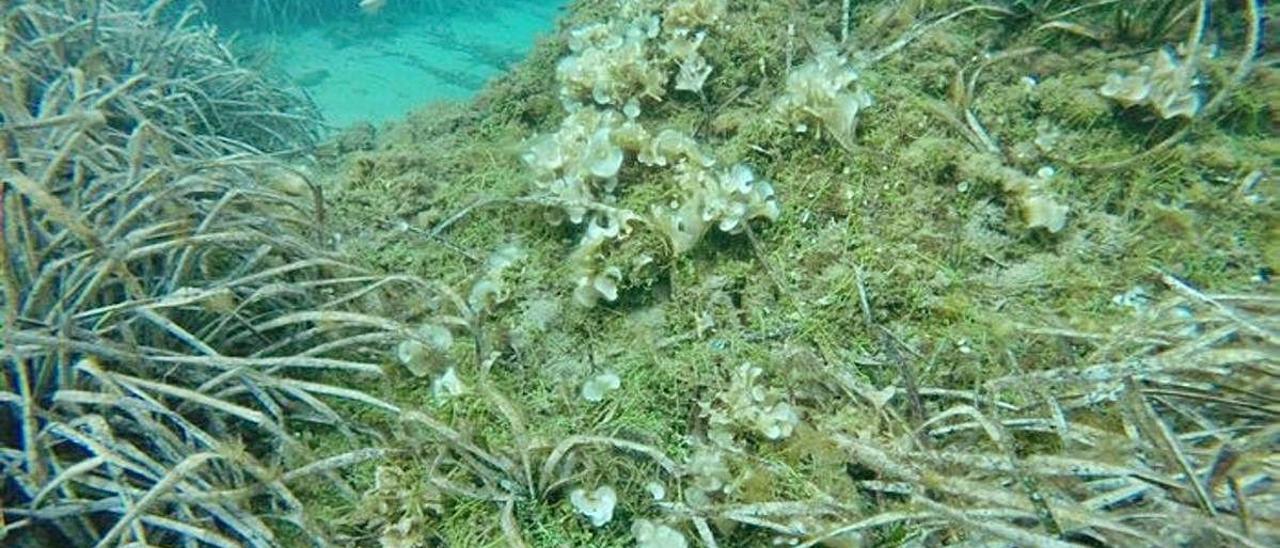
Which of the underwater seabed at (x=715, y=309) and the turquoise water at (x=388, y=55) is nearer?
the underwater seabed at (x=715, y=309)

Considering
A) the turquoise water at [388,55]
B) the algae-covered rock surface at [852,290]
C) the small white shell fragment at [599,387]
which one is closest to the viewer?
the algae-covered rock surface at [852,290]

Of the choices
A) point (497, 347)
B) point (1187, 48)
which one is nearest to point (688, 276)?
point (497, 347)

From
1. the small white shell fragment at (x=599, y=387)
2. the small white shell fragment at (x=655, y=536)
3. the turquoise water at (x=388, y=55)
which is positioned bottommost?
the turquoise water at (x=388, y=55)

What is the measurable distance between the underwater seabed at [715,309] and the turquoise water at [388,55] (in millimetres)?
4079

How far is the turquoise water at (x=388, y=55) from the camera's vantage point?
289 inches

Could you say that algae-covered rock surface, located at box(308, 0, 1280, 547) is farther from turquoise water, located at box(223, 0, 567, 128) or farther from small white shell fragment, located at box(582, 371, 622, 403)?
turquoise water, located at box(223, 0, 567, 128)

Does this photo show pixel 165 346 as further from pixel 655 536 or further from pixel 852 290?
pixel 852 290

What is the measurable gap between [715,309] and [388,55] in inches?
273

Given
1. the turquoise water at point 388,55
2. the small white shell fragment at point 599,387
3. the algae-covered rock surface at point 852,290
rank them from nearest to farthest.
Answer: the algae-covered rock surface at point 852,290, the small white shell fragment at point 599,387, the turquoise water at point 388,55

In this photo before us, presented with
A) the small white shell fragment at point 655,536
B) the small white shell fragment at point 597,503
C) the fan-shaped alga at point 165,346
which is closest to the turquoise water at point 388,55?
the fan-shaped alga at point 165,346

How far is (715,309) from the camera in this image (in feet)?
8.38

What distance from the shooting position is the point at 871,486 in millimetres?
2043

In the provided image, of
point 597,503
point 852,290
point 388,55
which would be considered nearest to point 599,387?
point 597,503

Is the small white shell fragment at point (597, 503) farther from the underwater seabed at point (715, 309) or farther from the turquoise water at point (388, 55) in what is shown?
the turquoise water at point (388, 55)
